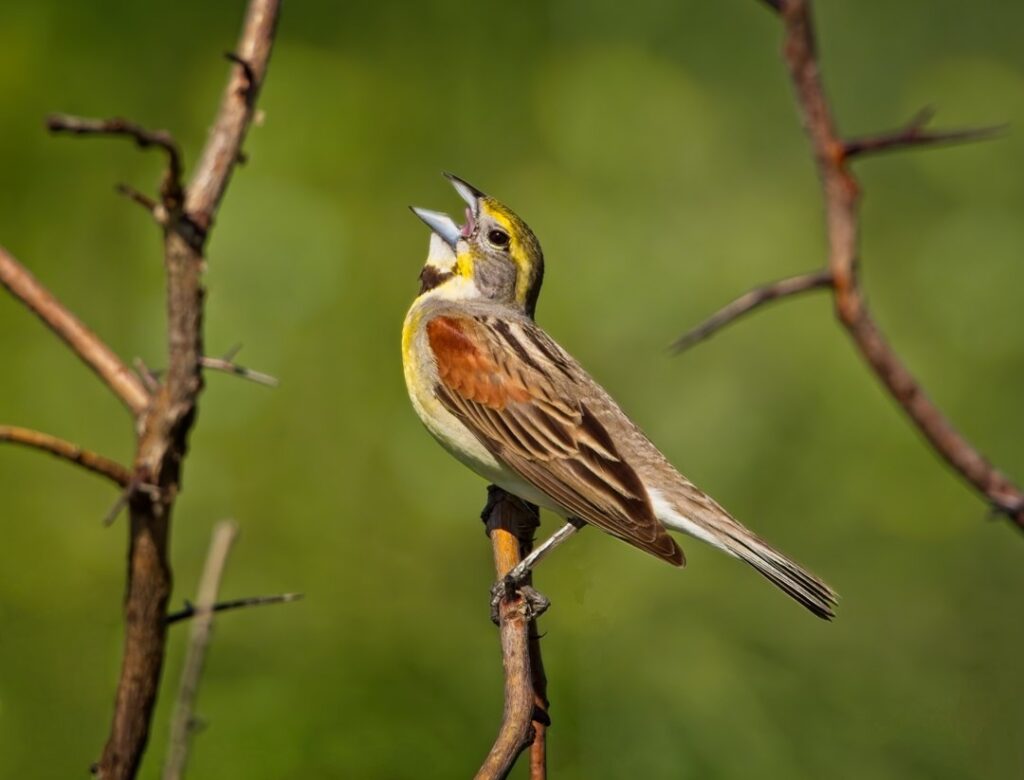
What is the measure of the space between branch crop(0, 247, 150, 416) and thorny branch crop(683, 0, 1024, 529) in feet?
5.42

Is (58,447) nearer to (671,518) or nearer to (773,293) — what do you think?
(773,293)

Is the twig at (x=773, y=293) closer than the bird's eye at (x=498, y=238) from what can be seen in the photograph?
Yes

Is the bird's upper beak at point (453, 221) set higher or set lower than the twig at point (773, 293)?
lower

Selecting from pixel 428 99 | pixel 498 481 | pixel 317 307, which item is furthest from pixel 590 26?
pixel 498 481

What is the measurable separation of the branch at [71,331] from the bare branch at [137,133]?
263 mm

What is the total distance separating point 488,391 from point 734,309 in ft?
9.57

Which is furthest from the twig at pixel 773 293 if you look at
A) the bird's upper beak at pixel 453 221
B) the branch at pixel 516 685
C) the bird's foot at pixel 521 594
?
the bird's upper beak at pixel 453 221

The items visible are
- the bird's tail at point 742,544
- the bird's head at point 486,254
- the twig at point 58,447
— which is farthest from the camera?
the bird's head at point 486,254

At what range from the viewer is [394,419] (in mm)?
6172

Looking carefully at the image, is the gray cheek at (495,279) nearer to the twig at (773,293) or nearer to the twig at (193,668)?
the twig at (193,668)

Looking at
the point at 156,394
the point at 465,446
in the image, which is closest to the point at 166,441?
the point at 156,394

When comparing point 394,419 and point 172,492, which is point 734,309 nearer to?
point 172,492

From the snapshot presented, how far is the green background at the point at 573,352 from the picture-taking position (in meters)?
5.25

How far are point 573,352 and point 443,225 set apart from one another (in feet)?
7.28
